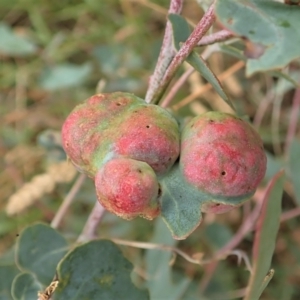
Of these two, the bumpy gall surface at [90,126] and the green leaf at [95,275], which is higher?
the bumpy gall surface at [90,126]

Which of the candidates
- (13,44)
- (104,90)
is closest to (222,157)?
(104,90)

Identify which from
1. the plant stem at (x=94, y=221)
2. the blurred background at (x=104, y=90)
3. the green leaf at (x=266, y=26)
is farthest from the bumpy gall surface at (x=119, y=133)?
the blurred background at (x=104, y=90)

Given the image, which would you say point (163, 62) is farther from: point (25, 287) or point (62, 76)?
point (62, 76)


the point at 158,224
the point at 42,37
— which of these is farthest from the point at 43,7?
the point at 158,224

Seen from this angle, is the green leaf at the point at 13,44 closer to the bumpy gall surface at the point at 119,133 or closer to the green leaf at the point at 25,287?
the green leaf at the point at 25,287

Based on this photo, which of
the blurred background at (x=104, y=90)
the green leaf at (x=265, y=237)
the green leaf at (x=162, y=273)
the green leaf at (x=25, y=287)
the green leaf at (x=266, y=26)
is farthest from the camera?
the blurred background at (x=104, y=90)

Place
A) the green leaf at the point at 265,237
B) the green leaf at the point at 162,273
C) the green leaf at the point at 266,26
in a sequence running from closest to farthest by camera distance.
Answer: the green leaf at the point at 266,26 → the green leaf at the point at 265,237 → the green leaf at the point at 162,273

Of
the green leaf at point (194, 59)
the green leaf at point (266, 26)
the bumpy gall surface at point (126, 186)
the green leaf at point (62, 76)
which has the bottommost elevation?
the green leaf at point (62, 76)

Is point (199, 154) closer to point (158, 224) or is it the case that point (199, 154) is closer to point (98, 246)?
point (98, 246)
